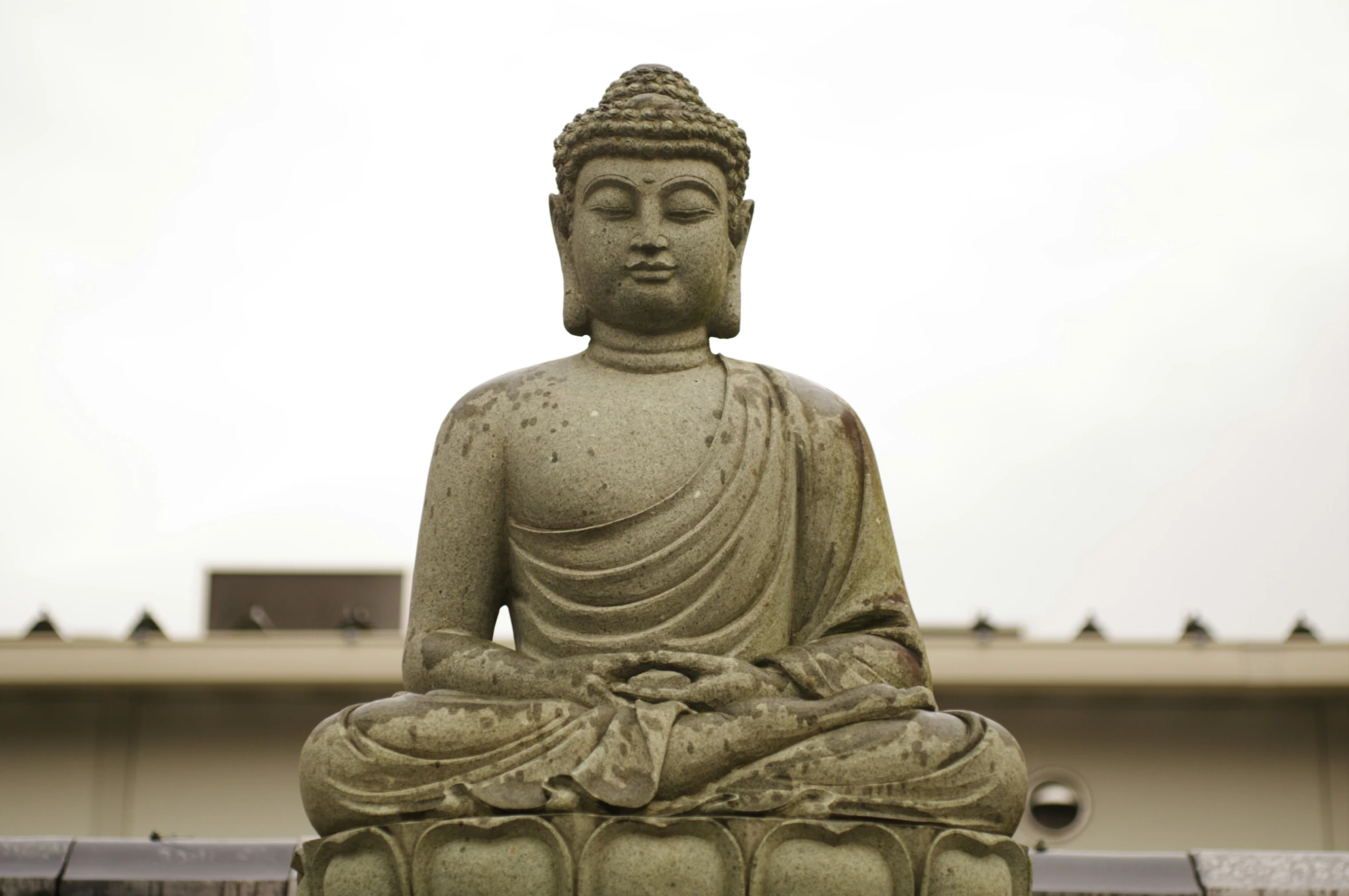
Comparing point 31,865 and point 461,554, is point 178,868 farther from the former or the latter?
point 461,554

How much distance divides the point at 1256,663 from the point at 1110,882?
5.40 meters

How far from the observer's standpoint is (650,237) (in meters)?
5.96

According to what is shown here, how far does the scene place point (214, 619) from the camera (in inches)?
573

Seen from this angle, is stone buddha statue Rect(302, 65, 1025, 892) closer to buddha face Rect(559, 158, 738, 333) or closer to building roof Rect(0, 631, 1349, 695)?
buddha face Rect(559, 158, 738, 333)

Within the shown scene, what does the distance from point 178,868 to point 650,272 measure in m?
3.17

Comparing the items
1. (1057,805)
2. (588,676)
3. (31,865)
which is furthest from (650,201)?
(1057,805)

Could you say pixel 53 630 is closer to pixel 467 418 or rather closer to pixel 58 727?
pixel 58 727

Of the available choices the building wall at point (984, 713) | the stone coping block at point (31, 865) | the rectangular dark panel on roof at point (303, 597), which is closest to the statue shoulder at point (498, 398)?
the stone coping block at point (31, 865)

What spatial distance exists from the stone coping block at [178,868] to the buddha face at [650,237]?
2663mm

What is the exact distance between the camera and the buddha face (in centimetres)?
600

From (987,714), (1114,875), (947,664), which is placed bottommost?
(987,714)

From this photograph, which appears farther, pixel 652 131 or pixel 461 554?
pixel 652 131

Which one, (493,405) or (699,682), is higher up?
(493,405)

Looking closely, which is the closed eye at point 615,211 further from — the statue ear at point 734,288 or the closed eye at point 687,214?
the statue ear at point 734,288
